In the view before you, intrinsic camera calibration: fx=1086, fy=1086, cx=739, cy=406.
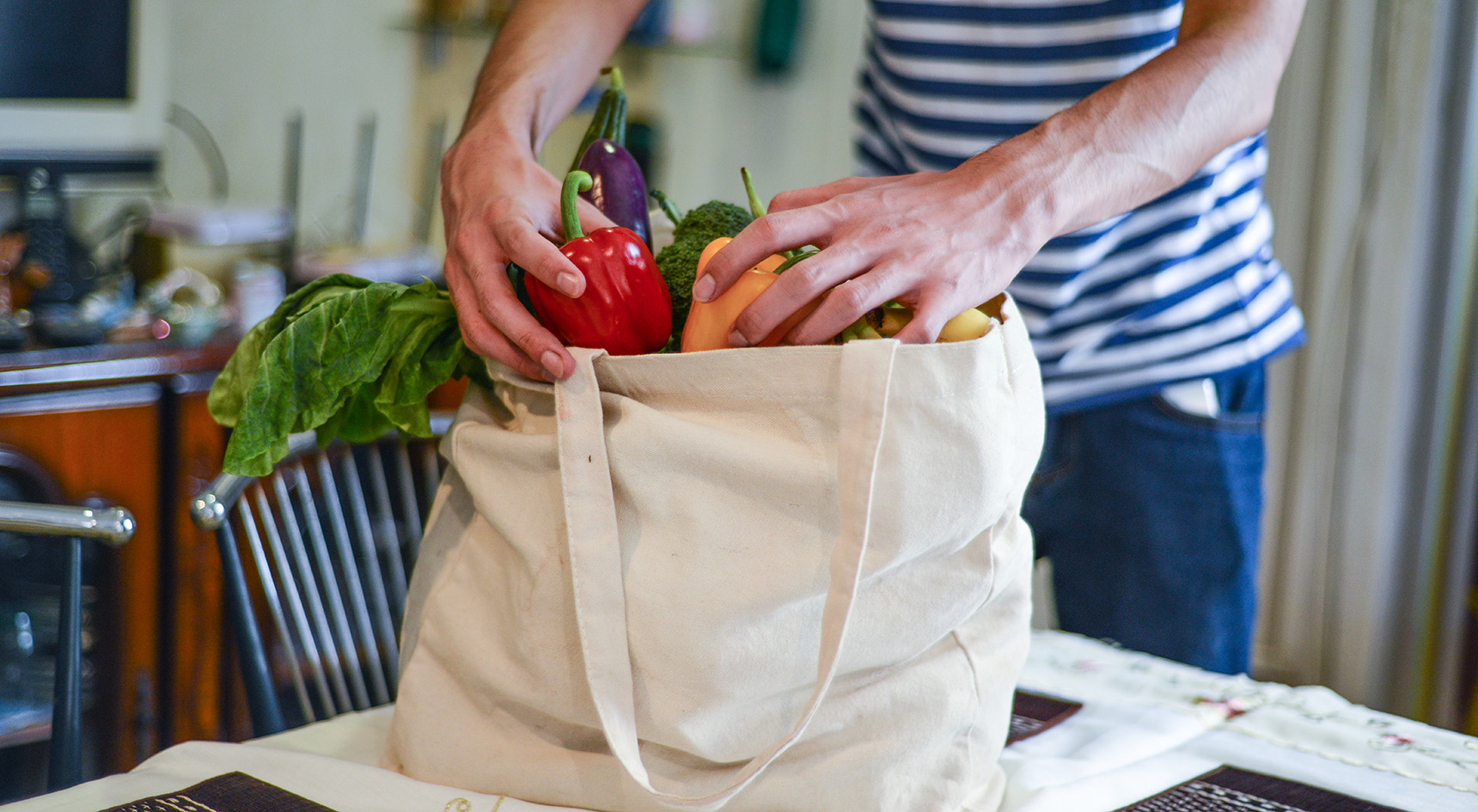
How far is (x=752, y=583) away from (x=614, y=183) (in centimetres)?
26

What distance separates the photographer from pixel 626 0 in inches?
33.4

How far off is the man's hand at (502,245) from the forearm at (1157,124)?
0.73 ft

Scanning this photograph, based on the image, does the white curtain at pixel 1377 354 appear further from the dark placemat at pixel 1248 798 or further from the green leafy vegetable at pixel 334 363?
the green leafy vegetable at pixel 334 363

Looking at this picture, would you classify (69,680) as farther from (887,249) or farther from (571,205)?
(887,249)

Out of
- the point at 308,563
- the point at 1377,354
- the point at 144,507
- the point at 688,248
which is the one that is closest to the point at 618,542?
the point at 688,248

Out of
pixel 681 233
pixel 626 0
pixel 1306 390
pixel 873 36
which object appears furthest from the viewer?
pixel 1306 390

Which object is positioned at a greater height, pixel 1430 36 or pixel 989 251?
pixel 1430 36

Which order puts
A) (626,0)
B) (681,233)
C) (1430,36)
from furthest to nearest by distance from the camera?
1. (1430,36)
2. (626,0)
3. (681,233)

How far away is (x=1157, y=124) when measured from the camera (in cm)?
63

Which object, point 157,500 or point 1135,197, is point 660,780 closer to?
point 1135,197

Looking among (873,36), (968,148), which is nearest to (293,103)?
(873,36)

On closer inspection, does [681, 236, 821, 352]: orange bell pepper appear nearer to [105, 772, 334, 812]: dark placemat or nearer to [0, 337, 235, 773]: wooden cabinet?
[105, 772, 334, 812]: dark placemat

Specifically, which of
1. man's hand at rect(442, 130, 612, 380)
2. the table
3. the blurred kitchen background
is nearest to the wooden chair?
the table

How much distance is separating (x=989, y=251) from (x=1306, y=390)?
5.27 ft
